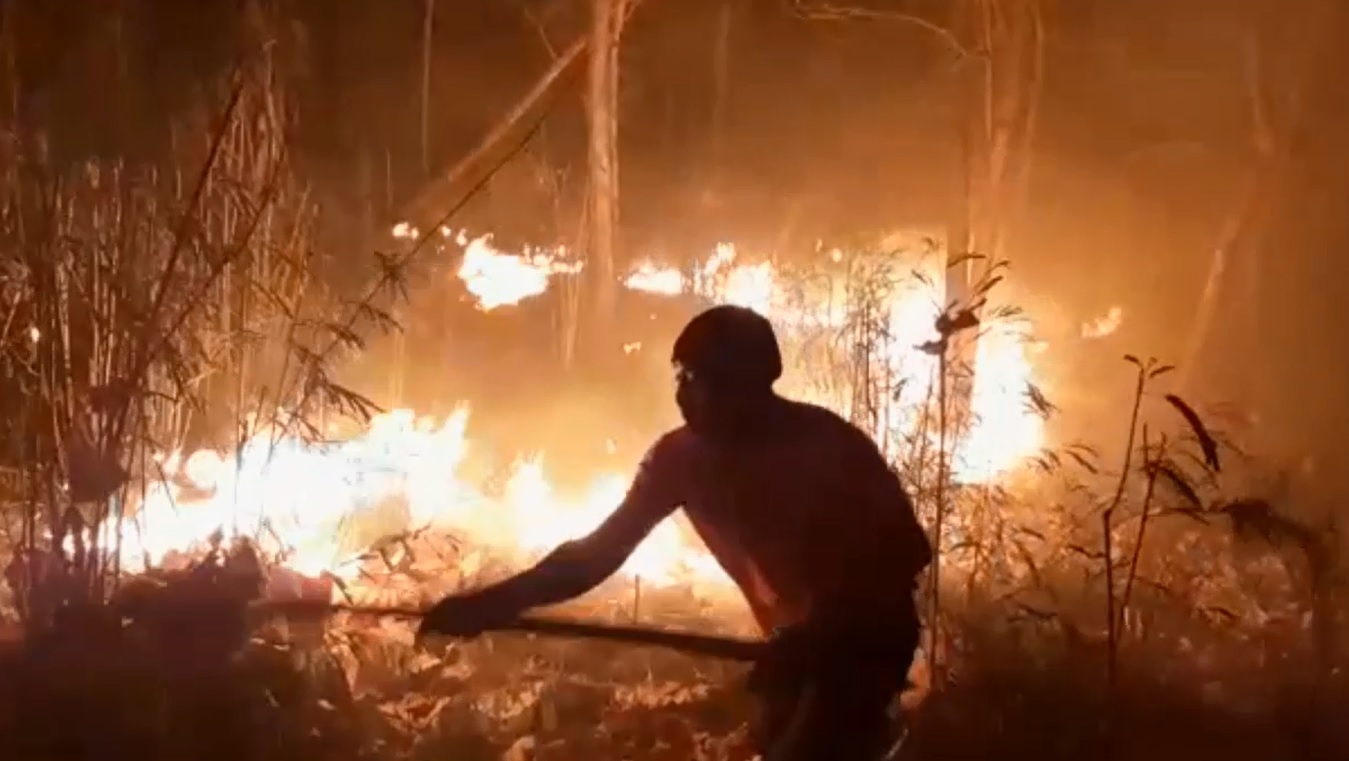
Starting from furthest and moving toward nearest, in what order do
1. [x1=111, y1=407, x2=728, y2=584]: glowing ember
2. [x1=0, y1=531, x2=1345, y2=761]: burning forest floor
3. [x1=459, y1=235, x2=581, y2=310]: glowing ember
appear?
[x1=459, y1=235, x2=581, y2=310]: glowing ember
[x1=111, y1=407, x2=728, y2=584]: glowing ember
[x1=0, y1=531, x2=1345, y2=761]: burning forest floor

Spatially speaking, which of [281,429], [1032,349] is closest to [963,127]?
[1032,349]

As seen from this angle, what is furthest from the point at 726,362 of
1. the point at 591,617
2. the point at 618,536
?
the point at 591,617

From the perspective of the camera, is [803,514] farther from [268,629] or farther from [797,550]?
[268,629]

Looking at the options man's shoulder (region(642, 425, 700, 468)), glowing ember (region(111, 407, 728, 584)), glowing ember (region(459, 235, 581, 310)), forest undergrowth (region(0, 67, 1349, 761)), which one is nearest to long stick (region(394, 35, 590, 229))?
glowing ember (region(459, 235, 581, 310))

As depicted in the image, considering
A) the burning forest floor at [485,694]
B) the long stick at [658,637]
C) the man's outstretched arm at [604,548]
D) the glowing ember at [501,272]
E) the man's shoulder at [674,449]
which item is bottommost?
the burning forest floor at [485,694]

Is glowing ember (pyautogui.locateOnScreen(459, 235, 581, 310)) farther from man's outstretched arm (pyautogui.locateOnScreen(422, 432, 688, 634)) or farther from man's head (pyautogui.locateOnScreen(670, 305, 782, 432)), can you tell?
man's head (pyautogui.locateOnScreen(670, 305, 782, 432))

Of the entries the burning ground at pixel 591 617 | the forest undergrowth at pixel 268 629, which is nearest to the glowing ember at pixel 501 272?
the burning ground at pixel 591 617

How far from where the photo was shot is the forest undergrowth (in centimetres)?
471

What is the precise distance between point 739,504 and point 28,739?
231 cm

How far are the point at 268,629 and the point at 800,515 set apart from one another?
89.6 inches

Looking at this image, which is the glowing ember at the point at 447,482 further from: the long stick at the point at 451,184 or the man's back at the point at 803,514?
the man's back at the point at 803,514

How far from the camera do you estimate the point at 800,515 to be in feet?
11.6

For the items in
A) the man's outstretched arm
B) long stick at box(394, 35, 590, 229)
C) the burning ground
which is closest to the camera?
the man's outstretched arm

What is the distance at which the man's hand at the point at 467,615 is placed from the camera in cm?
353
